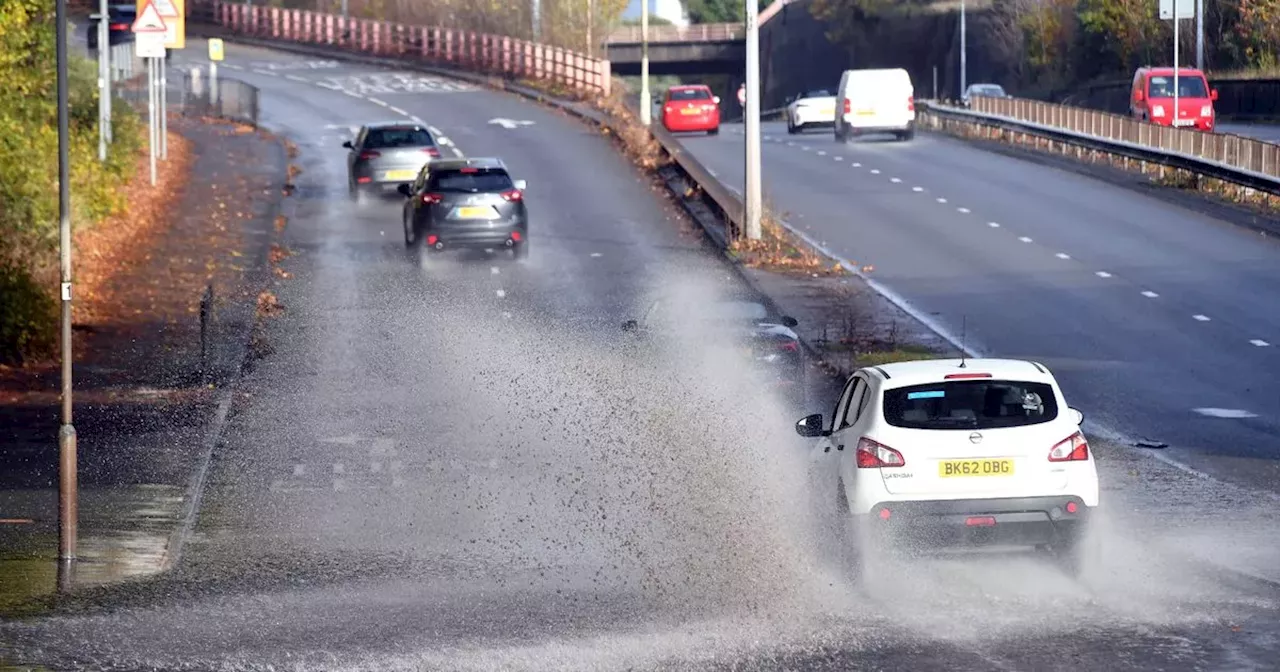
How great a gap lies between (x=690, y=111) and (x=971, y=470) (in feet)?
160

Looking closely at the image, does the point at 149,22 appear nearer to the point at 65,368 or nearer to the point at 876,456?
the point at 65,368

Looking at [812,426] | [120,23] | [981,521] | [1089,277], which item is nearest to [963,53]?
[120,23]

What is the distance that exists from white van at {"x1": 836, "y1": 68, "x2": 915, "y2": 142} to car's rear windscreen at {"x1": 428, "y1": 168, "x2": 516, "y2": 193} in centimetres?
2178

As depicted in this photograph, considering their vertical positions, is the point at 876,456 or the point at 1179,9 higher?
the point at 1179,9

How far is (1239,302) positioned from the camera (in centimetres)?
2602

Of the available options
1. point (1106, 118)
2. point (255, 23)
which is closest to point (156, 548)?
point (1106, 118)

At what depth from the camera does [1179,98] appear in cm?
5228

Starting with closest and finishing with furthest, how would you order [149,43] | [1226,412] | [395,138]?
[1226,412] < [149,43] < [395,138]

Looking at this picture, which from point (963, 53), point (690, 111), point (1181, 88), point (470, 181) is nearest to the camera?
point (470, 181)

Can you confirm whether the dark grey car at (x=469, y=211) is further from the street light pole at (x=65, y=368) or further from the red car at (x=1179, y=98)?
the red car at (x=1179, y=98)

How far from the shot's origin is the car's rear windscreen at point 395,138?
40250 mm

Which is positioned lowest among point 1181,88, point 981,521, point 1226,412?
point 1226,412

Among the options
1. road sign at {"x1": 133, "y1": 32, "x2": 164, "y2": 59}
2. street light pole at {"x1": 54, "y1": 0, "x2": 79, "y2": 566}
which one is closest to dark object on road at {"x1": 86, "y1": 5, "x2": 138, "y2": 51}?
road sign at {"x1": 133, "y1": 32, "x2": 164, "y2": 59}

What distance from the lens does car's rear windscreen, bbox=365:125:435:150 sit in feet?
132
